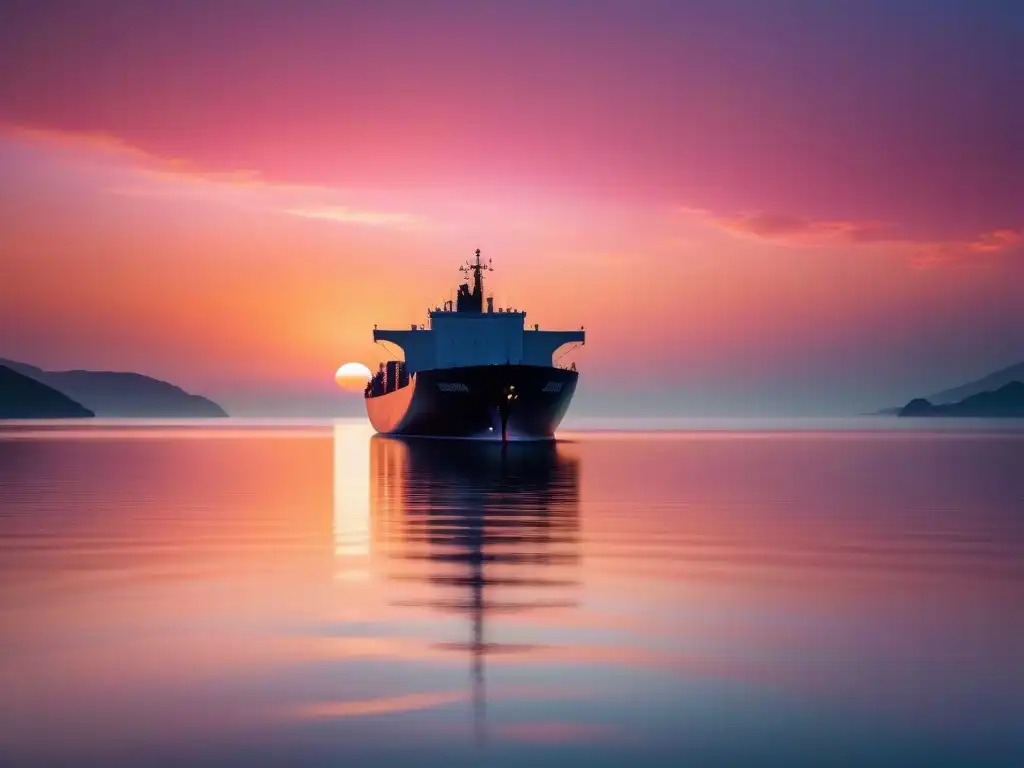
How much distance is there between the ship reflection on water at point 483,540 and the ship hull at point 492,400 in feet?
87.1

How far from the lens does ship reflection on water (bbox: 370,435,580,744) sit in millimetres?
14094

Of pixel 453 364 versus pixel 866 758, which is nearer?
pixel 866 758

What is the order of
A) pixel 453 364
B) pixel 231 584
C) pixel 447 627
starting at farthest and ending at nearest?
pixel 453 364 < pixel 231 584 < pixel 447 627

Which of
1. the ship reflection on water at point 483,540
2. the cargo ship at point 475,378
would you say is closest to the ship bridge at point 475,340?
the cargo ship at point 475,378

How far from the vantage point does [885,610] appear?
46.8 feet

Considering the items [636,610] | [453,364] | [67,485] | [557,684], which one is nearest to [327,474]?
[67,485]

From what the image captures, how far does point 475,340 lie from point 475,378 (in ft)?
61.1

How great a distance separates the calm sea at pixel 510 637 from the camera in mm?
8633

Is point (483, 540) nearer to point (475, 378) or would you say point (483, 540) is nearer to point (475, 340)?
point (475, 378)

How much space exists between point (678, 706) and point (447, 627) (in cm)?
395

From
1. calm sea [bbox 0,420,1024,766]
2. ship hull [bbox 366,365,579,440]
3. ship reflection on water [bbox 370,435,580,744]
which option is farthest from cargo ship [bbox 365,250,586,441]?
calm sea [bbox 0,420,1024,766]

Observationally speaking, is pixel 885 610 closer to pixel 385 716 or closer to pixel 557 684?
pixel 557 684

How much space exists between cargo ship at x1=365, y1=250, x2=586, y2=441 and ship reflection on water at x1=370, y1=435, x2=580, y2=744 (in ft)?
91.1

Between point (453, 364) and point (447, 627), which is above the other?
point (453, 364)
